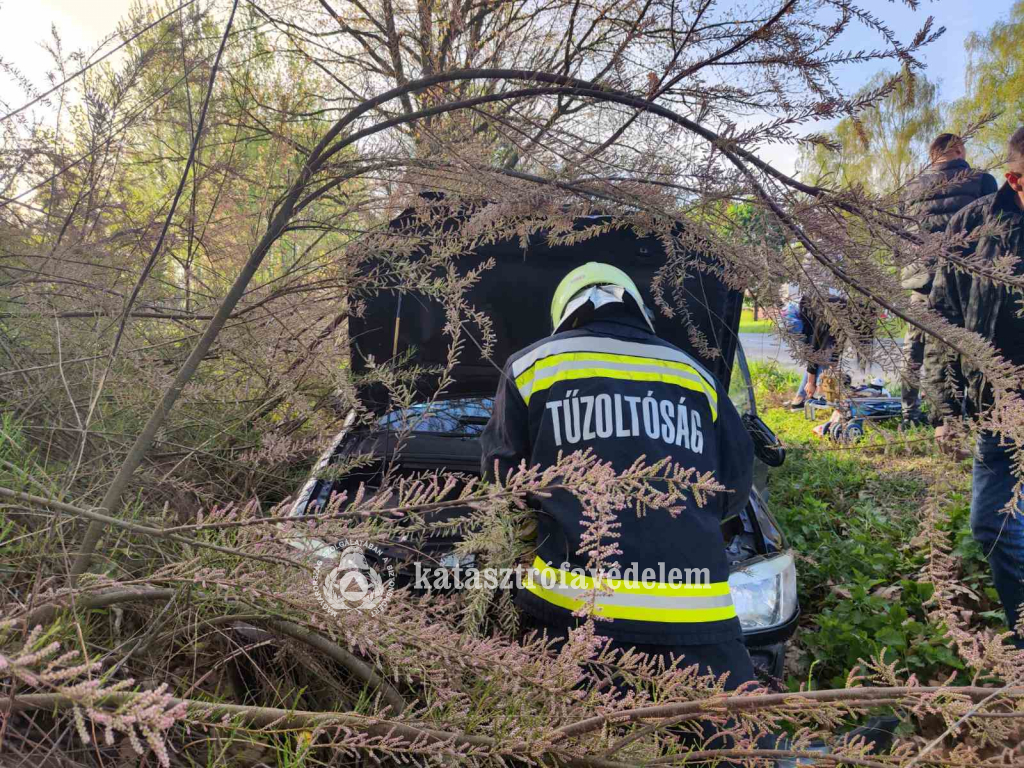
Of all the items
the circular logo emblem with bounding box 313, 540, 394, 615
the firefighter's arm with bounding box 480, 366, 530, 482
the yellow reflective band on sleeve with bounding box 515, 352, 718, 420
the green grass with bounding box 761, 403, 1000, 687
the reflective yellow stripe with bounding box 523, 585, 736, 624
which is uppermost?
the yellow reflective band on sleeve with bounding box 515, 352, 718, 420

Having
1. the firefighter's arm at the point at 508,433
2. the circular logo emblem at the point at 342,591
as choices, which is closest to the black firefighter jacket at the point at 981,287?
the firefighter's arm at the point at 508,433

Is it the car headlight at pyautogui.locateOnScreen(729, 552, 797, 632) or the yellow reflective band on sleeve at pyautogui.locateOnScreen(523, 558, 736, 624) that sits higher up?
the yellow reflective band on sleeve at pyautogui.locateOnScreen(523, 558, 736, 624)

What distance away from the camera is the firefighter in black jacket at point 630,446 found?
5.88 feet

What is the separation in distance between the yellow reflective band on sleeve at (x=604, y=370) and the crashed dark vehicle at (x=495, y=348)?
82 cm

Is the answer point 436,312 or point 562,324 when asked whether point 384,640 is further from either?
point 436,312

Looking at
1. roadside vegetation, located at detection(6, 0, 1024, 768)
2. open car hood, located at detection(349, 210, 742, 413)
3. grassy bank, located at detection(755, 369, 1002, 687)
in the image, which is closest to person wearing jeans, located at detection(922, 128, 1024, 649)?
grassy bank, located at detection(755, 369, 1002, 687)

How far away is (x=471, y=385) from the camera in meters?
3.94

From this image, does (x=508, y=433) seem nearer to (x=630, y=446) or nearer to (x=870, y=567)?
(x=630, y=446)

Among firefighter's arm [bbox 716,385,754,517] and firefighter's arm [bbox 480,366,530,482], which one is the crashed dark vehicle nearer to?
firefighter's arm [bbox 716,385,754,517]

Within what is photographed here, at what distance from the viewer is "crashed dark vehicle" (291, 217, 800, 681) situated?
2.87 metres

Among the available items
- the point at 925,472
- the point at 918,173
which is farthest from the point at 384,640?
the point at 918,173

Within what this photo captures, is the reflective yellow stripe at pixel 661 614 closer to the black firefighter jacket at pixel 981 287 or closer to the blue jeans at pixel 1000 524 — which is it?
the black firefighter jacket at pixel 981 287

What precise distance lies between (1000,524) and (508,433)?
2398mm

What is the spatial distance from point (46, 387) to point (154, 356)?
1.61 feet
